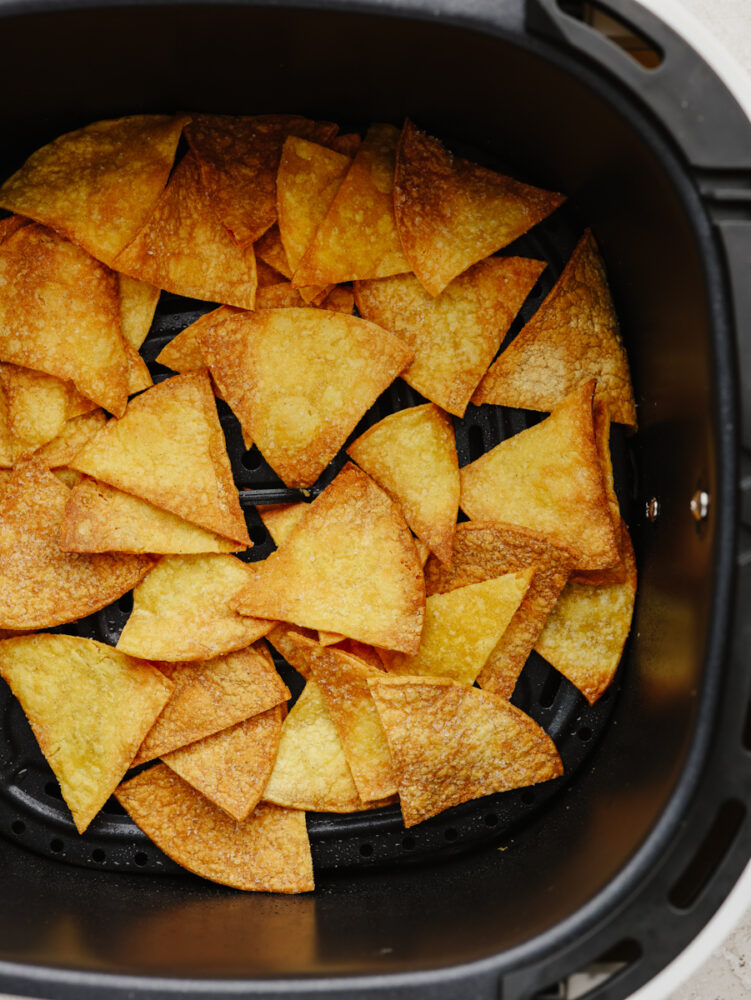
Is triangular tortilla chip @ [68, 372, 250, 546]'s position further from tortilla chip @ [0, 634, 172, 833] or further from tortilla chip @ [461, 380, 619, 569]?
tortilla chip @ [461, 380, 619, 569]

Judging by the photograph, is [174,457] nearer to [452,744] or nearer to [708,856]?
[452,744]

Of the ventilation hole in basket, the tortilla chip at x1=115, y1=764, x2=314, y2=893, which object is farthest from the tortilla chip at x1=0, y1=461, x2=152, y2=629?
the ventilation hole in basket

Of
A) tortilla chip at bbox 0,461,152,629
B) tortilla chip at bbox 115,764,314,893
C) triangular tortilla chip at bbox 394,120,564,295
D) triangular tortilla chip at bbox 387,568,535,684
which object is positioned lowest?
tortilla chip at bbox 115,764,314,893

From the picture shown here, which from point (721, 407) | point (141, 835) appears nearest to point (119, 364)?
point (141, 835)

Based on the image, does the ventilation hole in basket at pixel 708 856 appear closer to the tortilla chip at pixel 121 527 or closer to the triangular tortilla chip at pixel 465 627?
the triangular tortilla chip at pixel 465 627

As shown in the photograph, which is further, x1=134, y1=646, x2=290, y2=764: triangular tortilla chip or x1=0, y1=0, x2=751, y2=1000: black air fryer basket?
x1=134, y1=646, x2=290, y2=764: triangular tortilla chip

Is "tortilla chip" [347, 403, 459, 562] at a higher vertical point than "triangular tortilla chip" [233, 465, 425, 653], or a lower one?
→ higher

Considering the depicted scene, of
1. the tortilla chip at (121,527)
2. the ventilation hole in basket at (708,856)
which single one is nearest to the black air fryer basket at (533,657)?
the ventilation hole in basket at (708,856)
